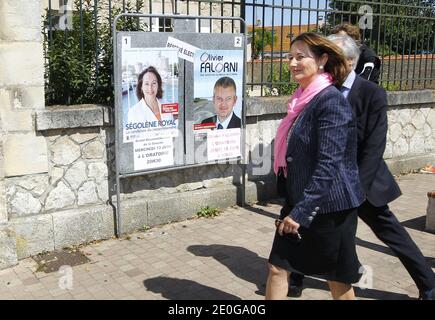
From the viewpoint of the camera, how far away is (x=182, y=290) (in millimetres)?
4066

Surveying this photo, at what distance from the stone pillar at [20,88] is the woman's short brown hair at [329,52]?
8.63 ft

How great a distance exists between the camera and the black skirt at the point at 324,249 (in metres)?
2.87

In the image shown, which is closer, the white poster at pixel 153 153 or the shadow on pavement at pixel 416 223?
the white poster at pixel 153 153

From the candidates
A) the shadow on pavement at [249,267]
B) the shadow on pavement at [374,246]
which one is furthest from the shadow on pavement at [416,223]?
the shadow on pavement at [249,267]

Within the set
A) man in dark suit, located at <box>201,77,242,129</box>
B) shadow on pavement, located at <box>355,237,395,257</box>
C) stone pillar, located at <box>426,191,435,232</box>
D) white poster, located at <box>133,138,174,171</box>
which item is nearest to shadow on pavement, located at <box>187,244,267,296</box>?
white poster, located at <box>133,138,174,171</box>

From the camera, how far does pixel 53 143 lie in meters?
4.77

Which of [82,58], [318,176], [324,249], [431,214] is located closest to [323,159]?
[318,176]

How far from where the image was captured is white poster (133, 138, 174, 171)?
516 centimetres

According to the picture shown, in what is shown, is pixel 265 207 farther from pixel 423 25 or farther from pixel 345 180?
pixel 423 25

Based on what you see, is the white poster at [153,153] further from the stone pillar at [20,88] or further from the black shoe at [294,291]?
the black shoe at [294,291]

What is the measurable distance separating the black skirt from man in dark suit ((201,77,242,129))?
2950mm

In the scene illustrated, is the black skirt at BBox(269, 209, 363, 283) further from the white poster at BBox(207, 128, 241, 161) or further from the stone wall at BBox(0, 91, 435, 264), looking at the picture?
the white poster at BBox(207, 128, 241, 161)

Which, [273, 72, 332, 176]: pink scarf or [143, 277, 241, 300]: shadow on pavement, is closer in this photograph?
[273, 72, 332, 176]: pink scarf

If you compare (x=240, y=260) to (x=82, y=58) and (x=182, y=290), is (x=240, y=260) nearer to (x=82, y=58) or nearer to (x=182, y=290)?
(x=182, y=290)
